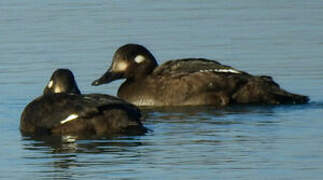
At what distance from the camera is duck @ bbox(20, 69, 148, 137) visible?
597 inches

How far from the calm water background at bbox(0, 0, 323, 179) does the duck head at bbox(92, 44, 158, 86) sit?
0.41 metres

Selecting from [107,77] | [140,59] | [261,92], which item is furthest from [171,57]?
[261,92]

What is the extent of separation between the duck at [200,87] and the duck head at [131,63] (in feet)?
0.41

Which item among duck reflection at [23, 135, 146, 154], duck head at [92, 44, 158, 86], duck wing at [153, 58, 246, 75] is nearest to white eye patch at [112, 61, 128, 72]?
duck head at [92, 44, 158, 86]

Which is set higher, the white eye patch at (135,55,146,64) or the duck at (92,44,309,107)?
the white eye patch at (135,55,146,64)

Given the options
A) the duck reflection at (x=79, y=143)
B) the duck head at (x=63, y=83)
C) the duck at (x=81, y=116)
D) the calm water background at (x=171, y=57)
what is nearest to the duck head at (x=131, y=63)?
the calm water background at (x=171, y=57)

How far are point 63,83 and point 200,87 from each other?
7.83 feet

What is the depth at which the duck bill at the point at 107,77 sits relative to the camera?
18.8 m

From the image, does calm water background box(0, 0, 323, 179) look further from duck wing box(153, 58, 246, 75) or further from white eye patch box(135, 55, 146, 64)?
duck wing box(153, 58, 246, 75)

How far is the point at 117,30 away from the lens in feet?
78.8

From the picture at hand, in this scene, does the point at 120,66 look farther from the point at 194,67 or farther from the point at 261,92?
the point at 261,92

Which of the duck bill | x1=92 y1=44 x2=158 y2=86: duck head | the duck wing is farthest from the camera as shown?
x1=92 y1=44 x2=158 y2=86: duck head

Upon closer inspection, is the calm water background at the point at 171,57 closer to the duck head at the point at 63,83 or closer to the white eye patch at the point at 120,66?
the white eye patch at the point at 120,66

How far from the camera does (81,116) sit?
15164 mm
